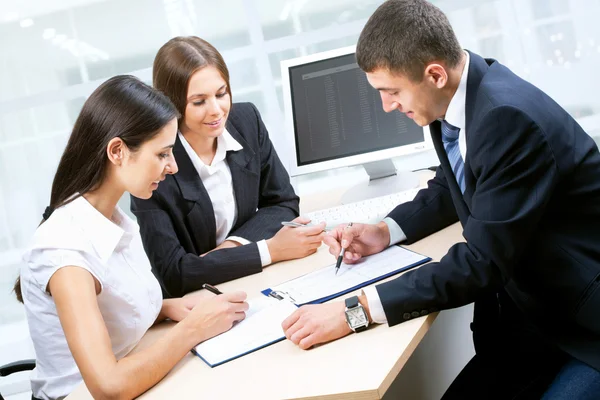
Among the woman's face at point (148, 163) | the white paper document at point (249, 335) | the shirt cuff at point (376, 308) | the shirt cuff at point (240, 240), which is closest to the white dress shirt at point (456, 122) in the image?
the shirt cuff at point (376, 308)

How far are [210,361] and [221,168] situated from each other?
1.01 m

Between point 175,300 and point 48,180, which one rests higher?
point 48,180

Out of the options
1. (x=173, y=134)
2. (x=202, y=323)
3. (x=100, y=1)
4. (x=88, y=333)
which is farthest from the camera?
(x=100, y=1)

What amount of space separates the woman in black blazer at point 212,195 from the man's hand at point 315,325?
555 millimetres

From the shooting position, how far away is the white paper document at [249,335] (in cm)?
147

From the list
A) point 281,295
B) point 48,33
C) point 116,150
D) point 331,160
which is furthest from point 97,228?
point 48,33

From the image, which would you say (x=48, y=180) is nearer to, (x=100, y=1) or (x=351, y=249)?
(x=100, y=1)

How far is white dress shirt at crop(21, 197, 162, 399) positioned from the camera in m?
1.57

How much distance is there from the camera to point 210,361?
145 centimetres

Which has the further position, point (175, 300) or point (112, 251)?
point (175, 300)

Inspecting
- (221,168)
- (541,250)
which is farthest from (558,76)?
(541,250)

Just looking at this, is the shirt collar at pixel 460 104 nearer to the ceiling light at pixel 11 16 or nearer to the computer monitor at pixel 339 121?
the computer monitor at pixel 339 121

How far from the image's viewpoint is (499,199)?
1385mm

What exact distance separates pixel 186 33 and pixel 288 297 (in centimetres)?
243
